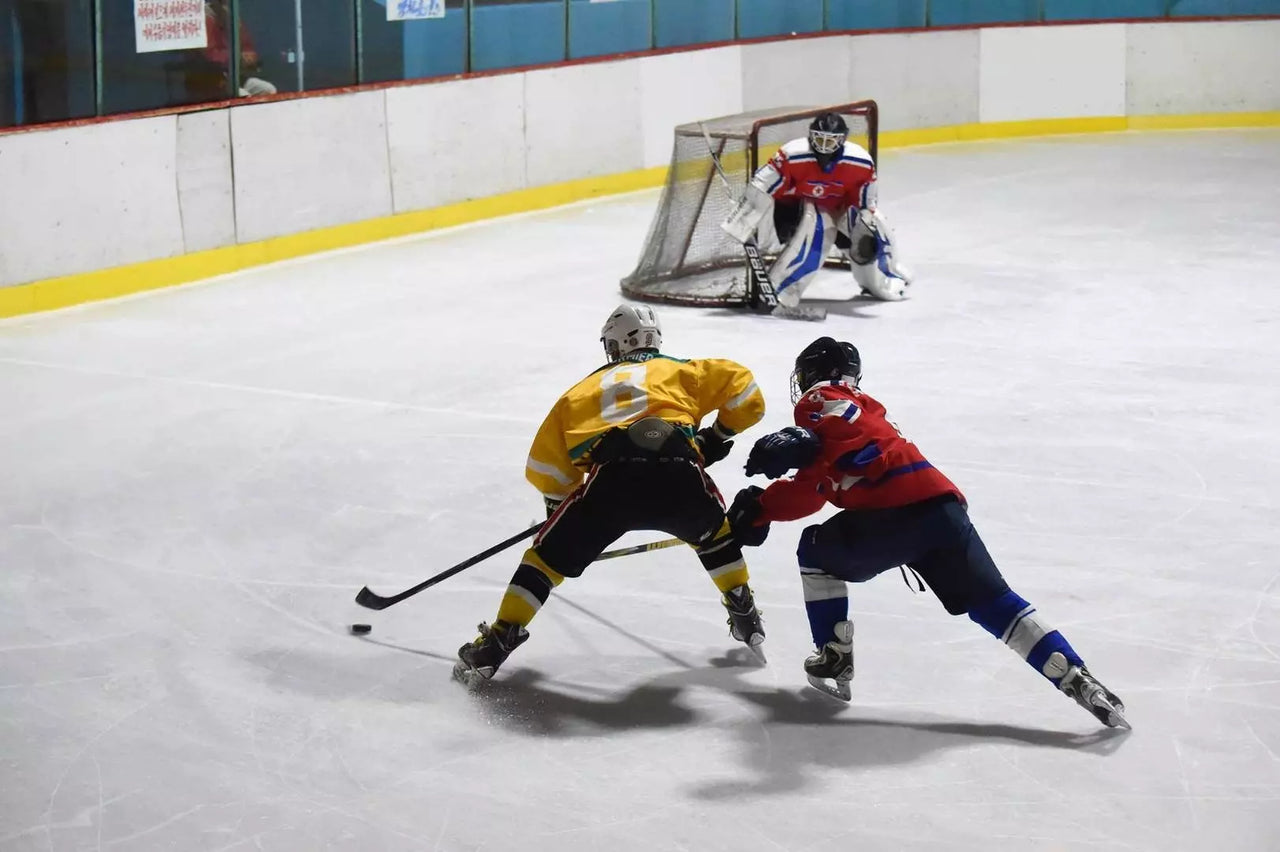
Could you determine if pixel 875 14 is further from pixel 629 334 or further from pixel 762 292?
pixel 629 334

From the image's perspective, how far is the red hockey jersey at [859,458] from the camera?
4.25 meters

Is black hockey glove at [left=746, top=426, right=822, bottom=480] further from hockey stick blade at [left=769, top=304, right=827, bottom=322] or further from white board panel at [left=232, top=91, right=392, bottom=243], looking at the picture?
white board panel at [left=232, top=91, right=392, bottom=243]

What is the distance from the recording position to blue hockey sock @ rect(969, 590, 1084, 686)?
4.22 metres

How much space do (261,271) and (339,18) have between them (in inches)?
70.9

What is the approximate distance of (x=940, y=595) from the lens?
172 inches

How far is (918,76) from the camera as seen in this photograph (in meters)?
15.6

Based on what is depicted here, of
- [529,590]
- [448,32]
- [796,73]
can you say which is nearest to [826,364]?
[529,590]

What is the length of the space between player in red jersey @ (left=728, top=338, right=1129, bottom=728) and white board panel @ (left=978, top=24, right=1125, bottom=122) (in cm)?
1218

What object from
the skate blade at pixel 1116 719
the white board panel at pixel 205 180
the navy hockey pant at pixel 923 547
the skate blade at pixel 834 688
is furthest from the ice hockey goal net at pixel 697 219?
the skate blade at pixel 1116 719

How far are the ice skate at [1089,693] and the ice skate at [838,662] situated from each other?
0.51 m

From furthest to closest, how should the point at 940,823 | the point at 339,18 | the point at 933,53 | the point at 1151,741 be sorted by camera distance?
the point at 933,53 → the point at 339,18 → the point at 1151,741 → the point at 940,823

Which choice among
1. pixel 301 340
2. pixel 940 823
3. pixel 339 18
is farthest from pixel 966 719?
pixel 339 18

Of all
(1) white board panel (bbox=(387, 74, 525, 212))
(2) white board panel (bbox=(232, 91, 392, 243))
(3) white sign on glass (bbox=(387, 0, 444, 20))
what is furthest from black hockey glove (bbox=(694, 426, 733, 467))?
(3) white sign on glass (bbox=(387, 0, 444, 20))

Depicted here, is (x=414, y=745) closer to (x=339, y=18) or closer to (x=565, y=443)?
(x=565, y=443)
